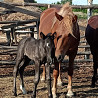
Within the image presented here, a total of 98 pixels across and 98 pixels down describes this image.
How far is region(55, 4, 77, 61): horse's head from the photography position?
487cm

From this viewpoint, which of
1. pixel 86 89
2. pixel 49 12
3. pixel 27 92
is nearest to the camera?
pixel 27 92

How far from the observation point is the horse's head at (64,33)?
4871 millimetres

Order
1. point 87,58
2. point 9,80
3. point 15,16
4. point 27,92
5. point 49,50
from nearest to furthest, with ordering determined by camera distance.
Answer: point 49,50 → point 27,92 → point 9,80 → point 87,58 → point 15,16

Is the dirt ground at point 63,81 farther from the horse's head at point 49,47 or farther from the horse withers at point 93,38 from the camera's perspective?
the horse's head at point 49,47

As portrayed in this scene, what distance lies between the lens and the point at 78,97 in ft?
17.9

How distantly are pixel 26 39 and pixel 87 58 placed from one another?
386 centimetres

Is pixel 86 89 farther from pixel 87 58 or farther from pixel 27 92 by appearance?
pixel 87 58

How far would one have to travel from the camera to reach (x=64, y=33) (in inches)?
194

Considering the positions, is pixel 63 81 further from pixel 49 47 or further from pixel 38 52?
pixel 49 47

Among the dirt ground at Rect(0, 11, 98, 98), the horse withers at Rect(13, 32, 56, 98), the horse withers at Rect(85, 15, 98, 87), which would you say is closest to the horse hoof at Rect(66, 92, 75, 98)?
the dirt ground at Rect(0, 11, 98, 98)

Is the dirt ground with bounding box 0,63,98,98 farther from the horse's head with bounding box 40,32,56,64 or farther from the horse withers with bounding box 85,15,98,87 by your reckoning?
the horse's head with bounding box 40,32,56,64

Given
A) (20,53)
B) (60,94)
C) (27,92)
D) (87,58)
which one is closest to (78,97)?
(60,94)

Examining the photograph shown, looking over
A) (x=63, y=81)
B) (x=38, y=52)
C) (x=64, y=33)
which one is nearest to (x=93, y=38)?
(x=63, y=81)

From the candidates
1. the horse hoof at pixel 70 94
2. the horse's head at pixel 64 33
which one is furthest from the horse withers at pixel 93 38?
the horse's head at pixel 64 33
